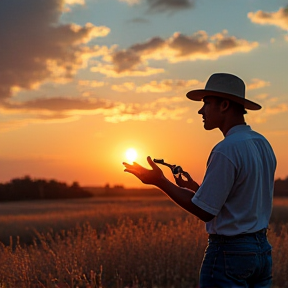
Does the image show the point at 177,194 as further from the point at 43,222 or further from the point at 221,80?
the point at 43,222

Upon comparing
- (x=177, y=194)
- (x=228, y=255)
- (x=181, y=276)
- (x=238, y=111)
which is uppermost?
(x=238, y=111)

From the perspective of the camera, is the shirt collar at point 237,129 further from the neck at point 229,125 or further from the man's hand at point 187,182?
the man's hand at point 187,182

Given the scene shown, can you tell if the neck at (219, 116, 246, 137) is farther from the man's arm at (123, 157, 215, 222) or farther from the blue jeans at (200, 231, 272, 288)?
the blue jeans at (200, 231, 272, 288)

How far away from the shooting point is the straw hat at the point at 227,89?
11.4 feet

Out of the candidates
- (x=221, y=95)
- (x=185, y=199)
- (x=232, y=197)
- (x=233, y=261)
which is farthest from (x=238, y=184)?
(x=221, y=95)

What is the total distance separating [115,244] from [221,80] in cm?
644

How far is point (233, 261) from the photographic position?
3.24 m

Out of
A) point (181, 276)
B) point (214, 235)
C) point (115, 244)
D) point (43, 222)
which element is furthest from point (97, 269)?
point (43, 222)

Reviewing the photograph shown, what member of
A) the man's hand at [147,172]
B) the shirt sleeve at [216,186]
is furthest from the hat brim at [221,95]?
the man's hand at [147,172]

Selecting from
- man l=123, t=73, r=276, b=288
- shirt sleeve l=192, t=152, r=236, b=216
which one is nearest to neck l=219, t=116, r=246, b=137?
man l=123, t=73, r=276, b=288

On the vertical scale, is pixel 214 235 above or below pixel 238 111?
below

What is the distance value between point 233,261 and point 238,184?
44cm

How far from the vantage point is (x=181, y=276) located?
9.25 meters

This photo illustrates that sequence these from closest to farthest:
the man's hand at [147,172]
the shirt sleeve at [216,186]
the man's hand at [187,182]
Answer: the shirt sleeve at [216,186] → the man's hand at [147,172] → the man's hand at [187,182]
